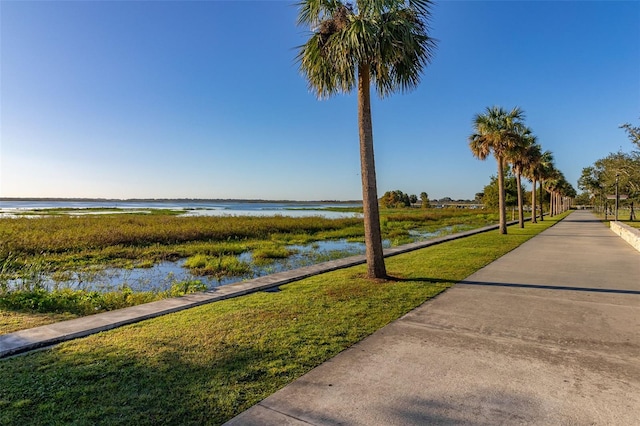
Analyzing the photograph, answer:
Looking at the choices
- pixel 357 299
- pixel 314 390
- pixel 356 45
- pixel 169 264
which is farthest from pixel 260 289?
pixel 169 264

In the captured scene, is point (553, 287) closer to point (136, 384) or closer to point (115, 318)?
point (136, 384)

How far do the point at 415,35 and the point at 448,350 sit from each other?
269 inches

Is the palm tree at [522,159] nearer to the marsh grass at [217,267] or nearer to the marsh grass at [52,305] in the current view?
the marsh grass at [217,267]

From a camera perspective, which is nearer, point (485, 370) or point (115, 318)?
point (485, 370)

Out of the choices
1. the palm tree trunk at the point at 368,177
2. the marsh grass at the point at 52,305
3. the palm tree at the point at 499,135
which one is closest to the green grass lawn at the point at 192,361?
the palm tree trunk at the point at 368,177

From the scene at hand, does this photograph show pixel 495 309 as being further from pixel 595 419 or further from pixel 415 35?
pixel 415 35

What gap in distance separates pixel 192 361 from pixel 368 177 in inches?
215

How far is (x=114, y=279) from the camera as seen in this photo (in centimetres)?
1148

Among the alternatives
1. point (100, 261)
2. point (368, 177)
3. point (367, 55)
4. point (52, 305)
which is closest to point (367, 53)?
point (367, 55)

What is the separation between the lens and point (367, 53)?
7.82m

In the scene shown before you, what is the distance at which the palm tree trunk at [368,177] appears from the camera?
26.7 ft

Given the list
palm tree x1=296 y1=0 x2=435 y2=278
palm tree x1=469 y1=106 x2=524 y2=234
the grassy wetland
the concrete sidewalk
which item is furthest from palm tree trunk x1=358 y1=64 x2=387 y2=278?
palm tree x1=469 y1=106 x2=524 y2=234

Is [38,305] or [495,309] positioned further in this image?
[38,305]

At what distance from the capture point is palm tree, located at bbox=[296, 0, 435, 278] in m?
7.60
